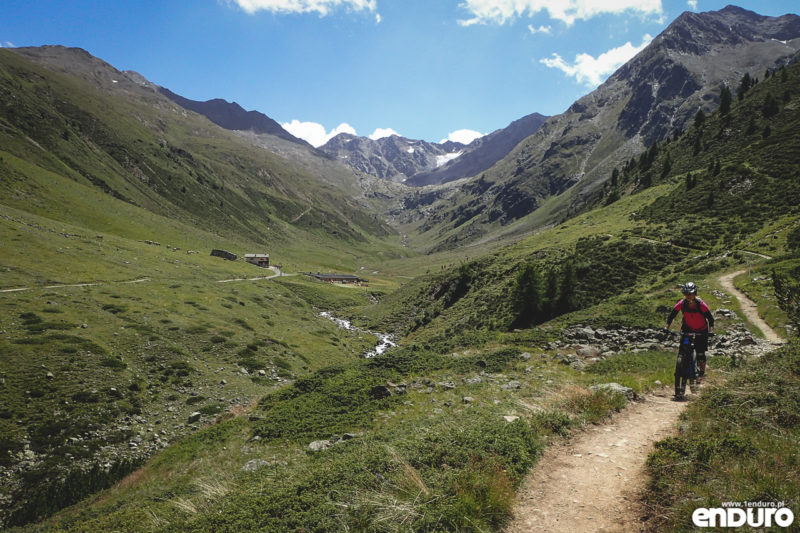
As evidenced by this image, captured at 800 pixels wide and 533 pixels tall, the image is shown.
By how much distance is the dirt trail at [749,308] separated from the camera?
19.8 metres

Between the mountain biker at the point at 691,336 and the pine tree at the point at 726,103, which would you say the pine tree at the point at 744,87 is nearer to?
the pine tree at the point at 726,103

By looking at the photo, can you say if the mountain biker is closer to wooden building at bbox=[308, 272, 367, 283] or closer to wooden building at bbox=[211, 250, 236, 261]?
wooden building at bbox=[308, 272, 367, 283]

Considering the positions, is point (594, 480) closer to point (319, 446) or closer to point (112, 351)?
point (319, 446)

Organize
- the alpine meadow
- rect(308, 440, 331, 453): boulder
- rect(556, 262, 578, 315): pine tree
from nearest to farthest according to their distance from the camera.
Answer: the alpine meadow
rect(308, 440, 331, 453): boulder
rect(556, 262, 578, 315): pine tree

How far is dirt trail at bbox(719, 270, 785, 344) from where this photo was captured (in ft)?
64.8

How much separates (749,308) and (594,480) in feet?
81.7

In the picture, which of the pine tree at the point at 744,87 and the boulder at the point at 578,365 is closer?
the boulder at the point at 578,365

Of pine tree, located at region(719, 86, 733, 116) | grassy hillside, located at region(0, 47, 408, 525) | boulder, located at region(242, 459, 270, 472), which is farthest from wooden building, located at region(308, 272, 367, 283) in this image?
pine tree, located at region(719, 86, 733, 116)

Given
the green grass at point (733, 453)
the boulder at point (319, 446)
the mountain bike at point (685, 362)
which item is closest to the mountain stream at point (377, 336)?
the boulder at point (319, 446)

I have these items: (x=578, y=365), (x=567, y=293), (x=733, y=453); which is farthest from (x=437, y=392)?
(x=567, y=293)

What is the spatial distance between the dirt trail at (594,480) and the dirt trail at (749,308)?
14.1 metres

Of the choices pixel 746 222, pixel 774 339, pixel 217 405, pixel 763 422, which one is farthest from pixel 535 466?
pixel 746 222

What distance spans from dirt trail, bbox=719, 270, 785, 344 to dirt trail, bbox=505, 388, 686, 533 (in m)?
14.1

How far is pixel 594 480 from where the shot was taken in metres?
8.43
